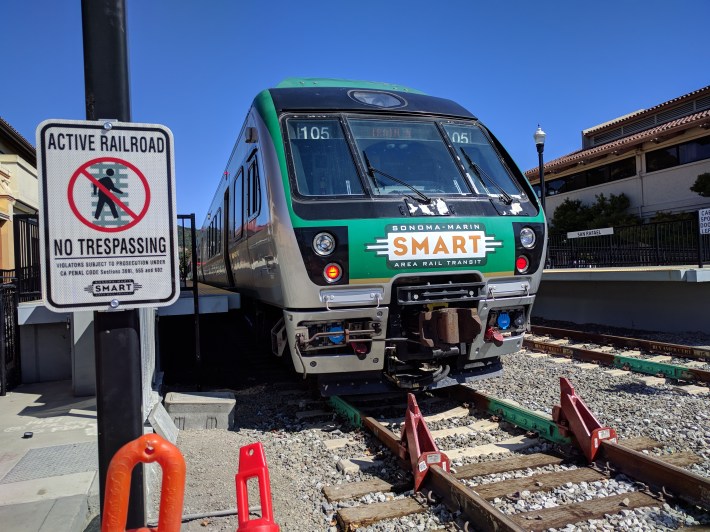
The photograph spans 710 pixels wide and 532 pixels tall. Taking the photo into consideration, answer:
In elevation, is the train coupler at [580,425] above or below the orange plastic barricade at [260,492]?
below

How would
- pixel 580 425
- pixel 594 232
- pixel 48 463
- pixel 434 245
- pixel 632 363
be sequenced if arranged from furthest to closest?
1. pixel 594 232
2. pixel 632 363
3. pixel 434 245
4. pixel 580 425
5. pixel 48 463

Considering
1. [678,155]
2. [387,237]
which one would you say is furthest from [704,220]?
[678,155]

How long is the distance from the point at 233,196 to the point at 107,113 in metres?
6.39

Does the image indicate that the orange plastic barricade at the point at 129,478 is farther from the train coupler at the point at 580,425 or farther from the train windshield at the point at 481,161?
the train windshield at the point at 481,161

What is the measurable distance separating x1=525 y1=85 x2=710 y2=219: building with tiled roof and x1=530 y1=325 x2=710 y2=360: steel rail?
11710 mm

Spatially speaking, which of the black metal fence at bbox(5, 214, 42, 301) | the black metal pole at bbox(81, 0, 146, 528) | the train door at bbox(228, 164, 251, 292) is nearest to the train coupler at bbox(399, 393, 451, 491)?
the black metal pole at bbox(81, 0, 146, 528)

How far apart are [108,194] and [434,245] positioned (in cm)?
344

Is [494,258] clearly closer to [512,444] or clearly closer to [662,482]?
[512,444]

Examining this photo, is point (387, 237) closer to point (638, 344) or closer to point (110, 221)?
point (110, 221)

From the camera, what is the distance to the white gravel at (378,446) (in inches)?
142

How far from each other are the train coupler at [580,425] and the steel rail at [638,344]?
484 centimetres

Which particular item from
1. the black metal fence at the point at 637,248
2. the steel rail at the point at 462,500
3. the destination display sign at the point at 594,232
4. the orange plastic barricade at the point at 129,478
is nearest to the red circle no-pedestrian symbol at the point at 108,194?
the orange plastic barricade at the point at 129,478

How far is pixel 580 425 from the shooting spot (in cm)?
443

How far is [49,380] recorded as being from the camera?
24.9ft
